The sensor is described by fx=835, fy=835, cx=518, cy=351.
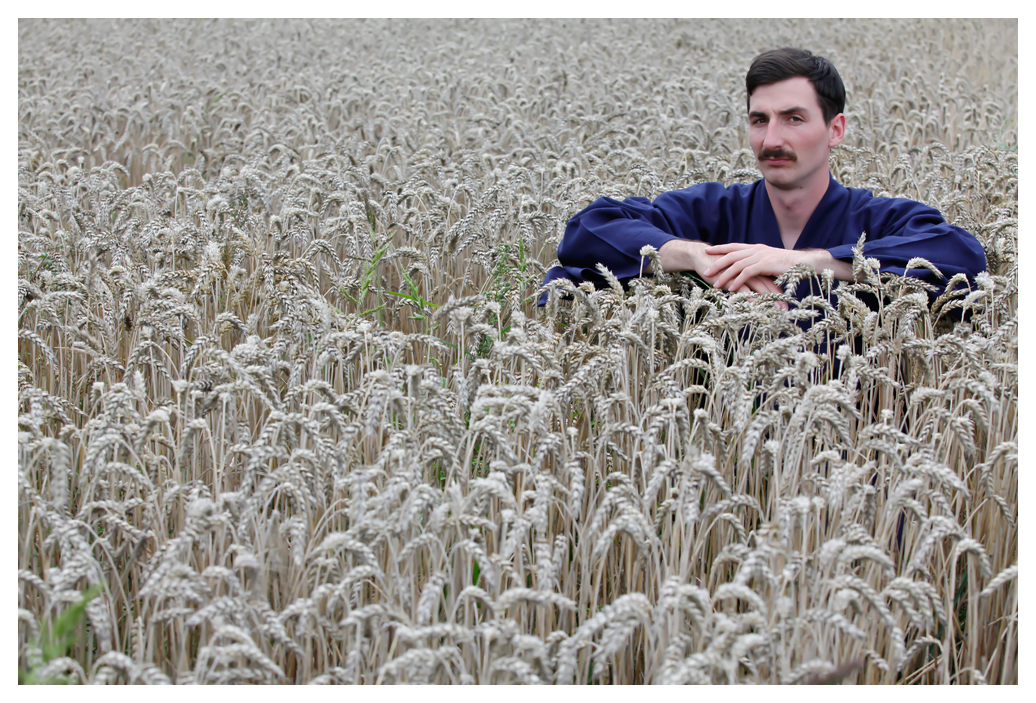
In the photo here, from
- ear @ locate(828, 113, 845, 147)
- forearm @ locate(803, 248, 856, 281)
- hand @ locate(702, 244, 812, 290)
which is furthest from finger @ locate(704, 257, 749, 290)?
ear @ locate(828, 113, 845, 147)

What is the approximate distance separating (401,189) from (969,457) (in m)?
2.54

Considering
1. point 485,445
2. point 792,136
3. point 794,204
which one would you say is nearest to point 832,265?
point 794,204

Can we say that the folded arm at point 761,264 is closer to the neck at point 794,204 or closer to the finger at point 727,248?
the finger at point 727,248

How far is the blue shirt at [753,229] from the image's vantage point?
2.52 meters

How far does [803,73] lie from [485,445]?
1.69 meters

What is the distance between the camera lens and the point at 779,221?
287cm

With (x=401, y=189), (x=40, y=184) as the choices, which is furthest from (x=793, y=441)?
(x=40, y=184)

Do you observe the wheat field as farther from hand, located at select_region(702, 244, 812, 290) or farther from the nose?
the nose

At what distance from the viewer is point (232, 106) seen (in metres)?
6.63

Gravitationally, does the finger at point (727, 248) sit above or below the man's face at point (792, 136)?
below

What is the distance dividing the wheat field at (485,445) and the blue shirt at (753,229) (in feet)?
0.45

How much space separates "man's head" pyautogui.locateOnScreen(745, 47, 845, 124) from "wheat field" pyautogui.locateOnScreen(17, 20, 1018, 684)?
0.68 m

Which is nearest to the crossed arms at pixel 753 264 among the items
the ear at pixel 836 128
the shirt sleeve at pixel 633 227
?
the shirt sleeve at pixel 633 227

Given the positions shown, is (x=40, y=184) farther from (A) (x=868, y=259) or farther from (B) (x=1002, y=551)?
(B) (x=1002, y=551)
